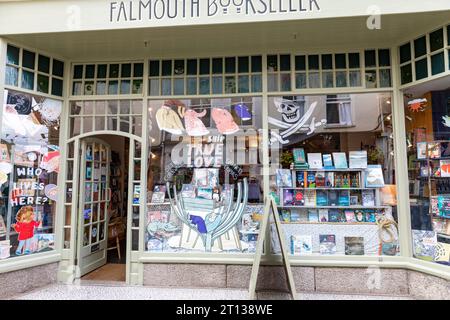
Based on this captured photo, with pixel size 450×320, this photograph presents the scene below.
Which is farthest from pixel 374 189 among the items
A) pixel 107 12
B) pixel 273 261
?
pixel 107 12

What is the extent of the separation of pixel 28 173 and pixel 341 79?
4916 millimetres

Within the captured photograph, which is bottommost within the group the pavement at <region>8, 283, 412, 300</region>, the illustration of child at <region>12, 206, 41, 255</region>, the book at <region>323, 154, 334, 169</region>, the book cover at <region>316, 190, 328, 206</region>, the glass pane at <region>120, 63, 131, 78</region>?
the pavement at <region>8, 283, 412, 300</region>

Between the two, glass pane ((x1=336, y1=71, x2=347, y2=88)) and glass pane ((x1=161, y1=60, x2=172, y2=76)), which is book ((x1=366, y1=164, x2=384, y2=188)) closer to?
glass pane ((x1=336, y1=71, x2=347, y2=88))

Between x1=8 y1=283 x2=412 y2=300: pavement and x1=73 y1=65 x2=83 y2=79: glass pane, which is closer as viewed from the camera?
x1=8 y1=283 x2=412 y2=300: pavement

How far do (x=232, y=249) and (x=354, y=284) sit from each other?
178cm

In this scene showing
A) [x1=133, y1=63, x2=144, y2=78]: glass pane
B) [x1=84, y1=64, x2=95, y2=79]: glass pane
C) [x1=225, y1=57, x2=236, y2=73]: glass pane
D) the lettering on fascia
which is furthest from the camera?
[x1=84, y1=64, x2=95, y2=79]: glass pane

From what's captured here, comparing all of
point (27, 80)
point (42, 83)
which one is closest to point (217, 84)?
point (42, 83)

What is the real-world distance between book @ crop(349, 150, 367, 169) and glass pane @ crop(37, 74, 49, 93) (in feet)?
15.8

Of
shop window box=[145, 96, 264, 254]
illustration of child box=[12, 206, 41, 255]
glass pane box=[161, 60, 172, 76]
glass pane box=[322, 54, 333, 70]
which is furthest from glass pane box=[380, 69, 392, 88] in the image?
illustration of child box=[12, 206, 41, 255]

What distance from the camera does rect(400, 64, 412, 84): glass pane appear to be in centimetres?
437

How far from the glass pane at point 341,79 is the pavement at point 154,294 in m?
3.04

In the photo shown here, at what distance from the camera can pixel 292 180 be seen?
4.68 m

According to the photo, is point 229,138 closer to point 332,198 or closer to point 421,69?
point 332,198

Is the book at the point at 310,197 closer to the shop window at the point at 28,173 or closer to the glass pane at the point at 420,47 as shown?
the glass pane at the point at 420,47
